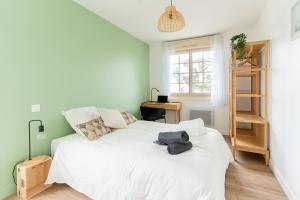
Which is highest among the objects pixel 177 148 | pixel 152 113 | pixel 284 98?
pixel 284 98

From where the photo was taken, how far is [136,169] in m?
1.57

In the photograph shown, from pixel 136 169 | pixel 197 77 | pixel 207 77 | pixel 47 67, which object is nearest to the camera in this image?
pixel 136 169

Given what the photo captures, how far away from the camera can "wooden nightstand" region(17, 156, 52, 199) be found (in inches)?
72.4

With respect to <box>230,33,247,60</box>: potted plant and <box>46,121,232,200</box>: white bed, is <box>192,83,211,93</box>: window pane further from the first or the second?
<box>46,121,232,200</box>: white bed

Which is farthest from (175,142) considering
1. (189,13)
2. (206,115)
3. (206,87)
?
(206,87)

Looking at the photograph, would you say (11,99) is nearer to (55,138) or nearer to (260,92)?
(55,138)

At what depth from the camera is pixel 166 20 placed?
1.96 meters

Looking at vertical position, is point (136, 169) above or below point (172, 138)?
below

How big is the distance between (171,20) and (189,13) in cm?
132

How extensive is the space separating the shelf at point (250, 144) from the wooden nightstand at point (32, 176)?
9.12ft

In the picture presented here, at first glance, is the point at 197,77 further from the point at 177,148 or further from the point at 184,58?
the point at 177,148

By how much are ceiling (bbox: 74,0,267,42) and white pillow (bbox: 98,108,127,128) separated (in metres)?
1.71

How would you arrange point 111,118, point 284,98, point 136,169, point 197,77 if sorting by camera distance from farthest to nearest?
point 197,77
point 111,118
point 284,98
point 136,169

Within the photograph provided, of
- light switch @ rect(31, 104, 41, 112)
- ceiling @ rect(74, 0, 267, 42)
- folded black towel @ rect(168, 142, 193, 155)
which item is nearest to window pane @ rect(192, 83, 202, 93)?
ceiling @ rect(74, 0, 267, 42)
